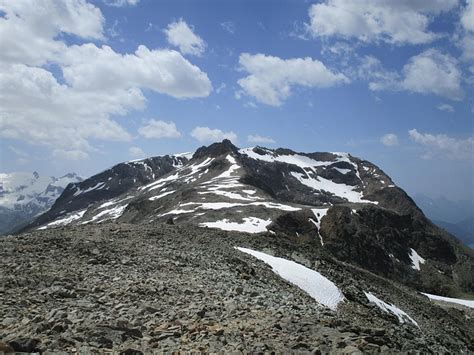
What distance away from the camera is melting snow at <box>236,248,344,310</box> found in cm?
3033

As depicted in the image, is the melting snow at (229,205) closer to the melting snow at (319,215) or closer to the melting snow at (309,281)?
the melting snow at (319,215)

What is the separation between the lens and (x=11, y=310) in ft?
47.6

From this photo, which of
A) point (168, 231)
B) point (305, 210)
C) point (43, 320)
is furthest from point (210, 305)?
point (305, 210)

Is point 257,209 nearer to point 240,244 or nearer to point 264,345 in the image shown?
point 240,244

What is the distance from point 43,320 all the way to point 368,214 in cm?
11543

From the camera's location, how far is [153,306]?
54.3ft

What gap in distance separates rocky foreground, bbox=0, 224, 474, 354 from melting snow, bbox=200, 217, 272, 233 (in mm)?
42452

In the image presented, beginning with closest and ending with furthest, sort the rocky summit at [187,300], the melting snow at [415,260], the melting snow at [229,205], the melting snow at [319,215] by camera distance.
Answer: the rocky summit at [187,300]
the melting snow at [229,205]
the melting snow at [319,215]
the melting snow at [415,260]

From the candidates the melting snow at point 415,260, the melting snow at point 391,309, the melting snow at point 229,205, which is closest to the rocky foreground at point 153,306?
the melting snow at point 391,309

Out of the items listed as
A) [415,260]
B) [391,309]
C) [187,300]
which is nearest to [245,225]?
[391,309]

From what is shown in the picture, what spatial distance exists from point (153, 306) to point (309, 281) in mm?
19082

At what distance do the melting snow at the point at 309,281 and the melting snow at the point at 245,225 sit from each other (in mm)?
37063

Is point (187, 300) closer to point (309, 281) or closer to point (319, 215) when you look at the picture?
point (309, 281)

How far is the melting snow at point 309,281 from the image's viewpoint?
99.5 ft
